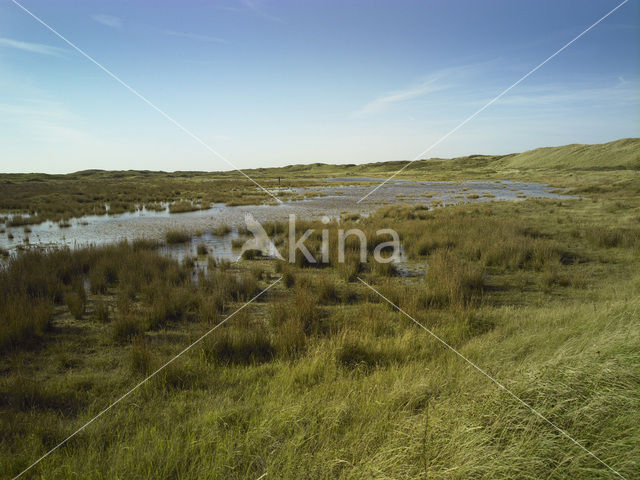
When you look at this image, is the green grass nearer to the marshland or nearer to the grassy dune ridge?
the marshland

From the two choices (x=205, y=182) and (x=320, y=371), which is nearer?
(x=320, y=371)

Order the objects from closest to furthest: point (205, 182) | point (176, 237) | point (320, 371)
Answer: point (320, 371) < point (176, 237) < point (205, 182)

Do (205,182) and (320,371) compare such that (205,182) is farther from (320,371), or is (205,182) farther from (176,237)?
(320,371)

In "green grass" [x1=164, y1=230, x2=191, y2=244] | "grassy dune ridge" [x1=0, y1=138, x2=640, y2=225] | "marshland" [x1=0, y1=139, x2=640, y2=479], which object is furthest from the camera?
"grassy dune ridge" [x1=0, y1=138, x2=640, y2=225]

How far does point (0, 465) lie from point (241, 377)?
2.14m

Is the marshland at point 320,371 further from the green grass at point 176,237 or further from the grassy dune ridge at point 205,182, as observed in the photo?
the grassy dune ridge at point 205,182

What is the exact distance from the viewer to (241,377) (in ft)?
13.4

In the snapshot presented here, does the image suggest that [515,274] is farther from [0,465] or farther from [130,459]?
[0,465]

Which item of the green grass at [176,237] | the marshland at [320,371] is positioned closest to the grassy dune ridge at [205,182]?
the green grass at [176,237]

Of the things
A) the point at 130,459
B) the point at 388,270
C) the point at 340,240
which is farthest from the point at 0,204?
the point at 130,459

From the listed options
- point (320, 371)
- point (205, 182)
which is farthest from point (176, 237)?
point (205, 182)

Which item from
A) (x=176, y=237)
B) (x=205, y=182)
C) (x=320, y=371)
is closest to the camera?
(x=320, y=371)

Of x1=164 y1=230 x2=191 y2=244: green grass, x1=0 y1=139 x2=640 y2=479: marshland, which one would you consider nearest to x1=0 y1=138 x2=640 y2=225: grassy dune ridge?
x1=164 y1=230 x2=191 y2=244: green grass

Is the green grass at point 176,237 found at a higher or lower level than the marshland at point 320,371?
higher
